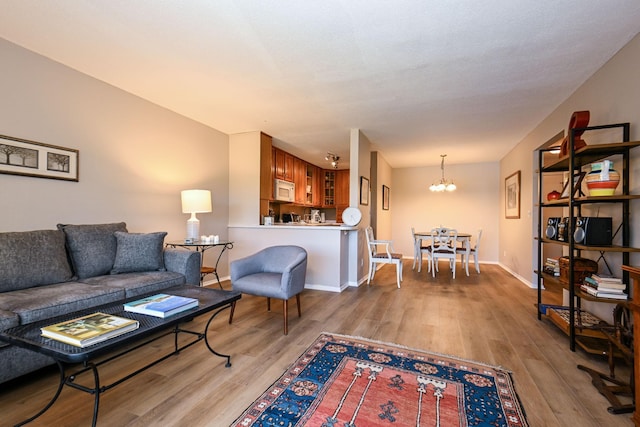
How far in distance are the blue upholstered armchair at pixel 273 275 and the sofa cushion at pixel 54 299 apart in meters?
1.00

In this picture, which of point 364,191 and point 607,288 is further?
point 364,191

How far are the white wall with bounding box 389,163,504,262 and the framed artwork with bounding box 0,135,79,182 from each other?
6429mm

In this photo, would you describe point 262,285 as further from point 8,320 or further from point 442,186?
point 442,186

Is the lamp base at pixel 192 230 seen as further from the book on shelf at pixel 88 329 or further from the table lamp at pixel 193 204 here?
the book on shelf at pixel 88 329

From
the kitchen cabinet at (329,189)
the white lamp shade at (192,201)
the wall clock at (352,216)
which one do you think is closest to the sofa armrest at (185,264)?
the white lamp shade at (192,201)

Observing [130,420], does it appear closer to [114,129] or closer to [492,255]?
[114,129]

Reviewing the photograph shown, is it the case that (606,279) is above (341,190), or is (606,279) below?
below

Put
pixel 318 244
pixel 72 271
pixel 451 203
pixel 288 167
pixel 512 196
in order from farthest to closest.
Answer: pixel 451 203, pixel 288 167, pixel 512 196, pixel 318 244, pixel 72 271

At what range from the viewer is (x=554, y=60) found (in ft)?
7.86

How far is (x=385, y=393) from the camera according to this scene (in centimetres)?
166

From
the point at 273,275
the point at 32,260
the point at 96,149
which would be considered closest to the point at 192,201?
the point at 96,149

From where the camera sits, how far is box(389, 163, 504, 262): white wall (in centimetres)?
666

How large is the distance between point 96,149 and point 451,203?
6.92 metres

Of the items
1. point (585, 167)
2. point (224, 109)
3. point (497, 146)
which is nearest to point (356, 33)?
point (224, 109)
